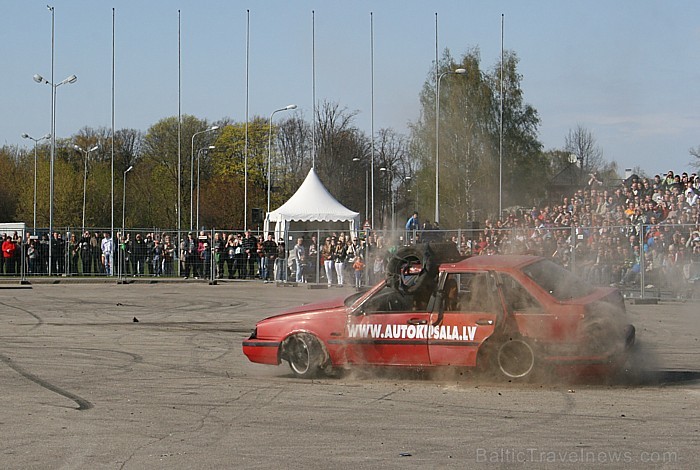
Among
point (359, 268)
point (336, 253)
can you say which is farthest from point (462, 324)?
point (336, 253)

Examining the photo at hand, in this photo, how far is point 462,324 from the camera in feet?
31.1

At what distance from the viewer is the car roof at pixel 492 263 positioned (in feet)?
31.9

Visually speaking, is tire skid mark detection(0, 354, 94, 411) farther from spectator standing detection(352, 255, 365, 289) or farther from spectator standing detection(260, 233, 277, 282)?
spectator standing detection(260, 233, 277, 282)

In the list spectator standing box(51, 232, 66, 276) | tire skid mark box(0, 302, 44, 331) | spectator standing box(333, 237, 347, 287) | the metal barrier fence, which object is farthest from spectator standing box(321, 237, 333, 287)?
spectator standing box(51, 232, 66, 276)

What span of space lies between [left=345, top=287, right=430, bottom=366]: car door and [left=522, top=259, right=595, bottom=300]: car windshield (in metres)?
1.26

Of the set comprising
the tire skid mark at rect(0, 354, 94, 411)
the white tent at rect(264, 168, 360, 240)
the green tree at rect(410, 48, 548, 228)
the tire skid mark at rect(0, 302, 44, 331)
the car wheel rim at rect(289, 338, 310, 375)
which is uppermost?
the green tree at rect(410, 48, 548, 228)

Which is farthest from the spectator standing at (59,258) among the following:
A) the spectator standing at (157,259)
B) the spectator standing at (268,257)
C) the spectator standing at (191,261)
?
the spectator standing at (268,257)

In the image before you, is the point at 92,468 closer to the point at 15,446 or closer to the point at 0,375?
the point at 15,446

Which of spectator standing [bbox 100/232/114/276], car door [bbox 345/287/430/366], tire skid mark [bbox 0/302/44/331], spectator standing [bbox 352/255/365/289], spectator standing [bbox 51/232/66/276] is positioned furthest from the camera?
spectator standing [bbox 51/232/66/276]

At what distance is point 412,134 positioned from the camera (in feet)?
160

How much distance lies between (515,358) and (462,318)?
27.2 inches

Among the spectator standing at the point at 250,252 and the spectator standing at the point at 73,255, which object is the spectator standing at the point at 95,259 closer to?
the spectator standing at the point at 73,255

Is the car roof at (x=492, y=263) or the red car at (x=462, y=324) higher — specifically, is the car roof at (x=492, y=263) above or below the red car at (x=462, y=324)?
above

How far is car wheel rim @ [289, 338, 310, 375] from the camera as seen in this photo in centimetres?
1024
